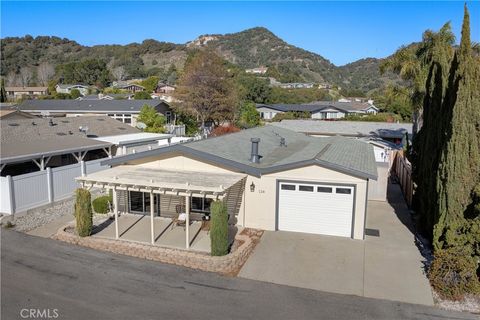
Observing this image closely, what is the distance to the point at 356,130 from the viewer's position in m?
34.8

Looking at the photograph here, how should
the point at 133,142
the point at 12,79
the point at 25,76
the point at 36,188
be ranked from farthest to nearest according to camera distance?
1. the point at 12,79
2. the point at 25,76
3. the point at 133,142
4. the point at 36,188

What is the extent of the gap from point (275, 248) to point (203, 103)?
35.4 meters

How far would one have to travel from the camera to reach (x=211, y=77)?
47.5 meters

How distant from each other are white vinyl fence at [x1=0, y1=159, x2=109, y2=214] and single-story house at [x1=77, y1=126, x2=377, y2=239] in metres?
3.57

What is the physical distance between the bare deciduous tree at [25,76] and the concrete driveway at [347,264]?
131 metres

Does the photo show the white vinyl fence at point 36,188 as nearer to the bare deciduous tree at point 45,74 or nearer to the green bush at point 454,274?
the green bush at point 454,274

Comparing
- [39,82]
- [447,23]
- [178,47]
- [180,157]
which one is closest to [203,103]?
[447,23]

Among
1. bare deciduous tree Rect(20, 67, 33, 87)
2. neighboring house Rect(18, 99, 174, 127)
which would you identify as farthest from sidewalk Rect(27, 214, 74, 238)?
bare deciduous tree Rect(20, 67, 33, 87)

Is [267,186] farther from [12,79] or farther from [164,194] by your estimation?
[12,79]

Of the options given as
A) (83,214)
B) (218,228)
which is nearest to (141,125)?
(83,214)

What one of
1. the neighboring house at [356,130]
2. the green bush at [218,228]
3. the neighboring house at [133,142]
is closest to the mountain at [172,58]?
the neighboring house at [356,130]

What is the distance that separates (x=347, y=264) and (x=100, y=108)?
1432 inches

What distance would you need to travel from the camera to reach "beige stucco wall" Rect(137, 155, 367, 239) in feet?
44.6

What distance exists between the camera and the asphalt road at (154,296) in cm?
869
